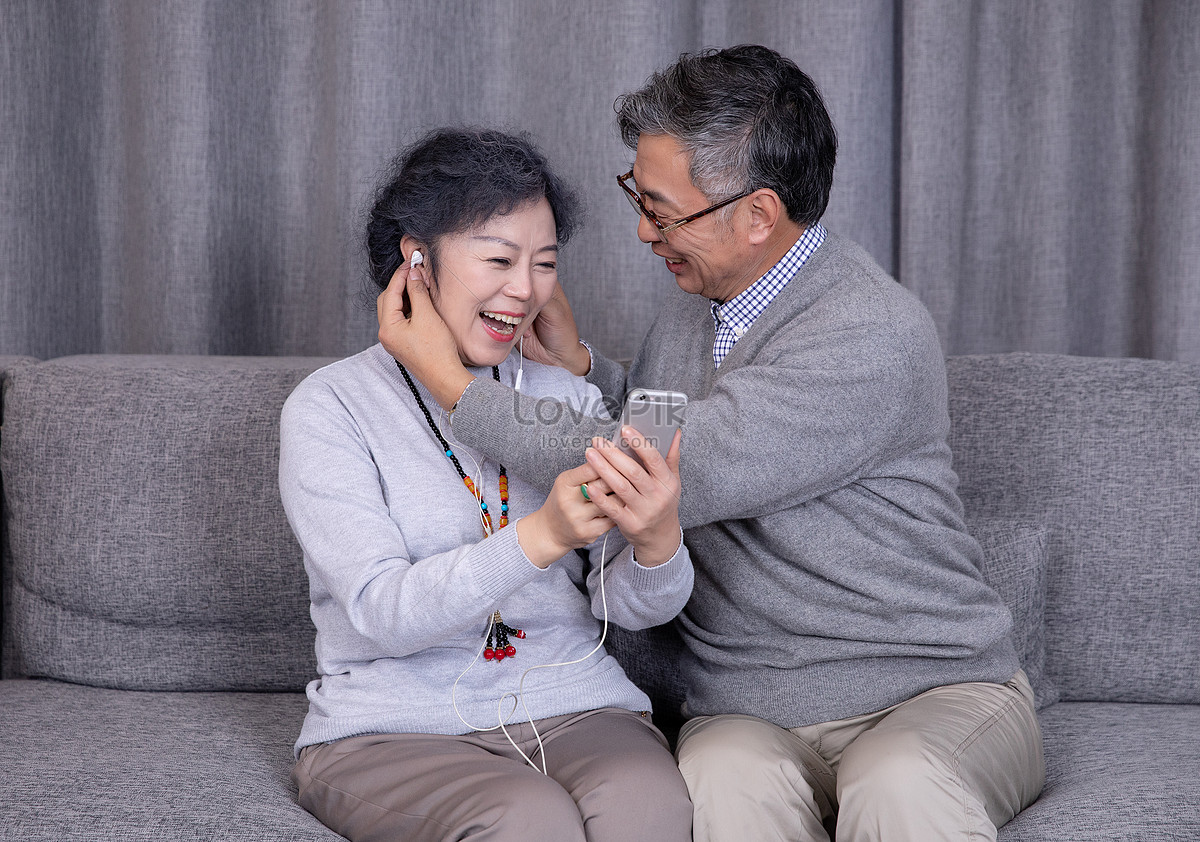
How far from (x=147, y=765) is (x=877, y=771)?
0.92 m

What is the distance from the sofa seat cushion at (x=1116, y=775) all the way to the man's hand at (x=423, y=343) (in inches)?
33.4

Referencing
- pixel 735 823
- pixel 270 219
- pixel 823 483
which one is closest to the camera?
pixel 735 823

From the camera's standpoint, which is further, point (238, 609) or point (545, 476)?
point (238, 609)

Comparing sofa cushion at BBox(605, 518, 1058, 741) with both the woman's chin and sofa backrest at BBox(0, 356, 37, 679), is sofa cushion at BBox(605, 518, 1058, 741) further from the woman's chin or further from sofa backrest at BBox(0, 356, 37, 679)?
sofa backrest at BBox(0, 356, 37, 679)

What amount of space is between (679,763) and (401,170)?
0.87 m

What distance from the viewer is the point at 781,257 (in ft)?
4.67

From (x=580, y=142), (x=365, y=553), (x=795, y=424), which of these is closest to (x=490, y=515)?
(x=365, y=553)

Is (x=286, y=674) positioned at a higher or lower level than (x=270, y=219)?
lower

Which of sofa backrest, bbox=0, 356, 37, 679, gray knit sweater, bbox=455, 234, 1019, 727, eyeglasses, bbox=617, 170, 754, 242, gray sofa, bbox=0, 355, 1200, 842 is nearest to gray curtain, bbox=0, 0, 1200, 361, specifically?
gray sofa, bbox=0, 355, 1200, 842

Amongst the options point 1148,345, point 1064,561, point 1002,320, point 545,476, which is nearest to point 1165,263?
point 1148,345

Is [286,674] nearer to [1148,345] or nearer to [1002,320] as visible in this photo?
[1002,320]

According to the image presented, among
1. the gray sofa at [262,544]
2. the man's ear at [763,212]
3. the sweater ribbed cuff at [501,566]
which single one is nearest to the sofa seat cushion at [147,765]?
the gray sofa at [262,544]

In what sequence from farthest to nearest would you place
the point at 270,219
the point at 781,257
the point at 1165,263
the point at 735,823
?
the point at 270,219 → the point at 1165,263 → the point at 781,257 → the point at 735,823

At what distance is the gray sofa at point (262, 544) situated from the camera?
1.60 meters
